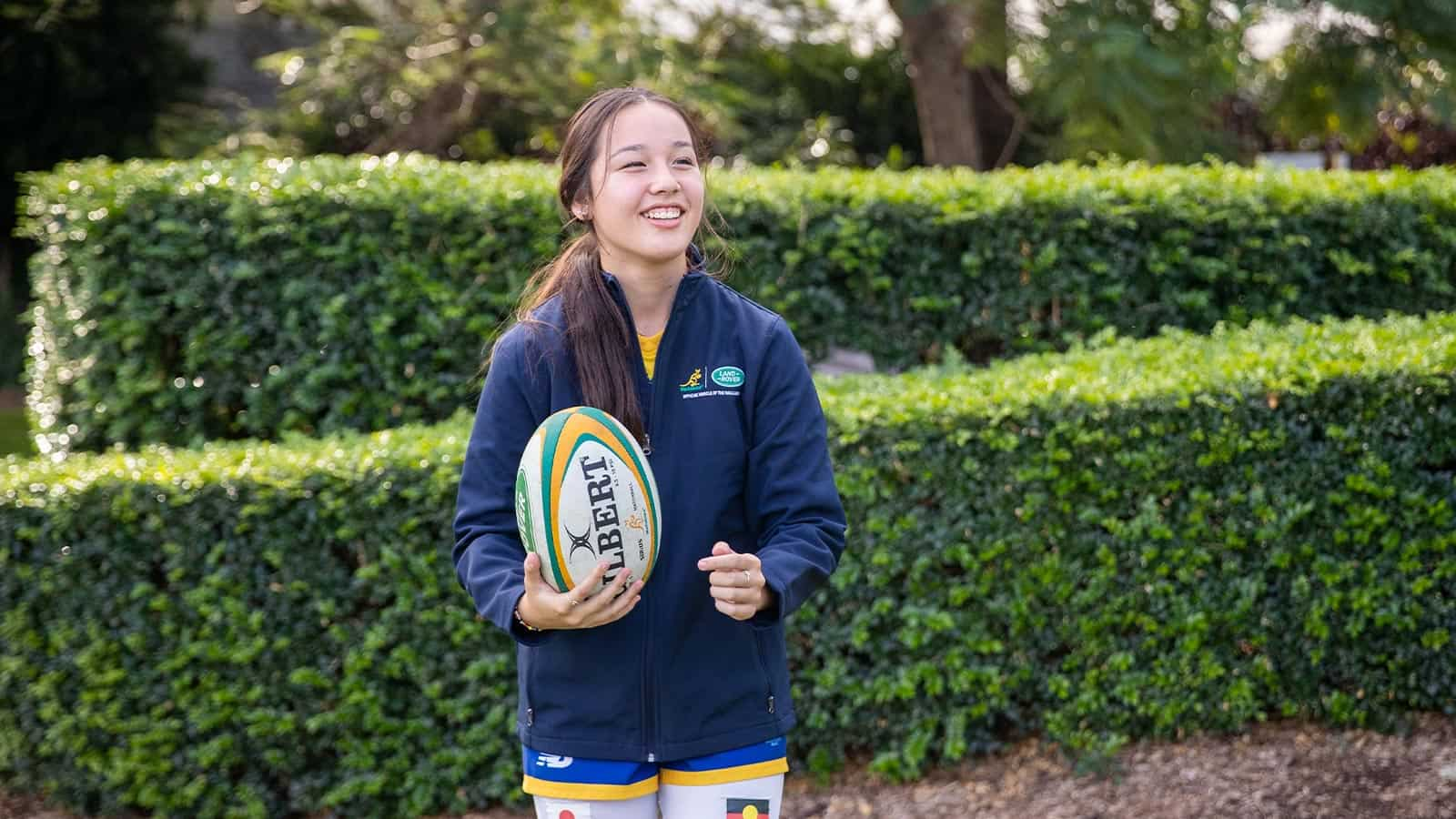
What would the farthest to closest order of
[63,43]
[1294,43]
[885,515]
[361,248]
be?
[63,43], [1294,43], [361,248], [885,515]

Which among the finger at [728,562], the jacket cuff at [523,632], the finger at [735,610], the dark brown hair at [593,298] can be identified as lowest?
the jacket cuff at [523,632]

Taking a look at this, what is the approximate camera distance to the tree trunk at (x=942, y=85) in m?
10.0

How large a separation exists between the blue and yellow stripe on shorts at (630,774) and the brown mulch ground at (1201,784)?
2085 millimetres

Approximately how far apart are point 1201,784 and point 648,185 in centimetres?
286

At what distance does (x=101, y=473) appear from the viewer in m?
4.47

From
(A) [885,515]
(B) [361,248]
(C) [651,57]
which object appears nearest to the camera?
(A) [885,515]

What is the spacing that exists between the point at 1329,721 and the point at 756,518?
294 centimetres

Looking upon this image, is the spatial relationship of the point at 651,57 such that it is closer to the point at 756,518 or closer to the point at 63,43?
the point at 63,43

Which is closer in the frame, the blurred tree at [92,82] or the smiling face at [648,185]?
the smiling face at [648,185]

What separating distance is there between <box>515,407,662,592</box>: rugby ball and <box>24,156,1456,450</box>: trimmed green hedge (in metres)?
3.06

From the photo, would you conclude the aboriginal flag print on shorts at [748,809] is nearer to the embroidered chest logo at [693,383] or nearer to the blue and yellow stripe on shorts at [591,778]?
the blue and yellow stripe on shorts at [591,778]

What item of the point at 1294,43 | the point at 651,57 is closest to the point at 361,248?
the point at 651,57

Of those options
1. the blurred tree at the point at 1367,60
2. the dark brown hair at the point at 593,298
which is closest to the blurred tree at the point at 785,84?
the blurred tree at the point at 1367,60

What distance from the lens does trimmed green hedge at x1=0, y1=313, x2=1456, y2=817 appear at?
421cm
